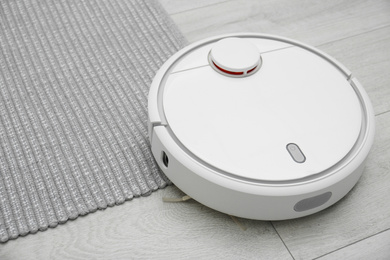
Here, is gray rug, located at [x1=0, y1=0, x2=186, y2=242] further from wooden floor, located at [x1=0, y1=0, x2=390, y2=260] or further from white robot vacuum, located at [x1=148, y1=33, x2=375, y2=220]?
white robot vacuum, located at [x1=148, y1=33, x2=375, y2=220]

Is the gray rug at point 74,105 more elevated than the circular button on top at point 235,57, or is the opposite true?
the circular button on top at point 235,57

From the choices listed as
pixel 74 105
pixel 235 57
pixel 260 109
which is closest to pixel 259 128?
pixel 260 109

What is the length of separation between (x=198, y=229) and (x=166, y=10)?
2.39ft

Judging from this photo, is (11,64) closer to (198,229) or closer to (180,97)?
(180,97)

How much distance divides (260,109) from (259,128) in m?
0.05

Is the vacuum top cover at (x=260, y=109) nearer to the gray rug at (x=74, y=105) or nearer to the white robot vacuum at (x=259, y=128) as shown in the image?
the white robot vacuum at (x=259, y=128)

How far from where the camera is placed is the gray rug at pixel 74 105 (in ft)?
3.20

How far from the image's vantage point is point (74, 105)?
3.73 feet

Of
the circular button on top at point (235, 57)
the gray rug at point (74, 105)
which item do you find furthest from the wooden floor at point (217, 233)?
the circular button on top at point (235, 57)

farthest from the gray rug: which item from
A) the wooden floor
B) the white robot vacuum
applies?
the white robot vacuum

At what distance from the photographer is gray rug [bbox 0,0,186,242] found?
0.98 metres

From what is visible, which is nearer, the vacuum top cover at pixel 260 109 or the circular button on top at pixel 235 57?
the vacuum top cover at pixel 260 109

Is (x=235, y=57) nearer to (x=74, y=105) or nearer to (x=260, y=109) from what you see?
(x=260, y=109)

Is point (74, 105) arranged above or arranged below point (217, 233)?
above
